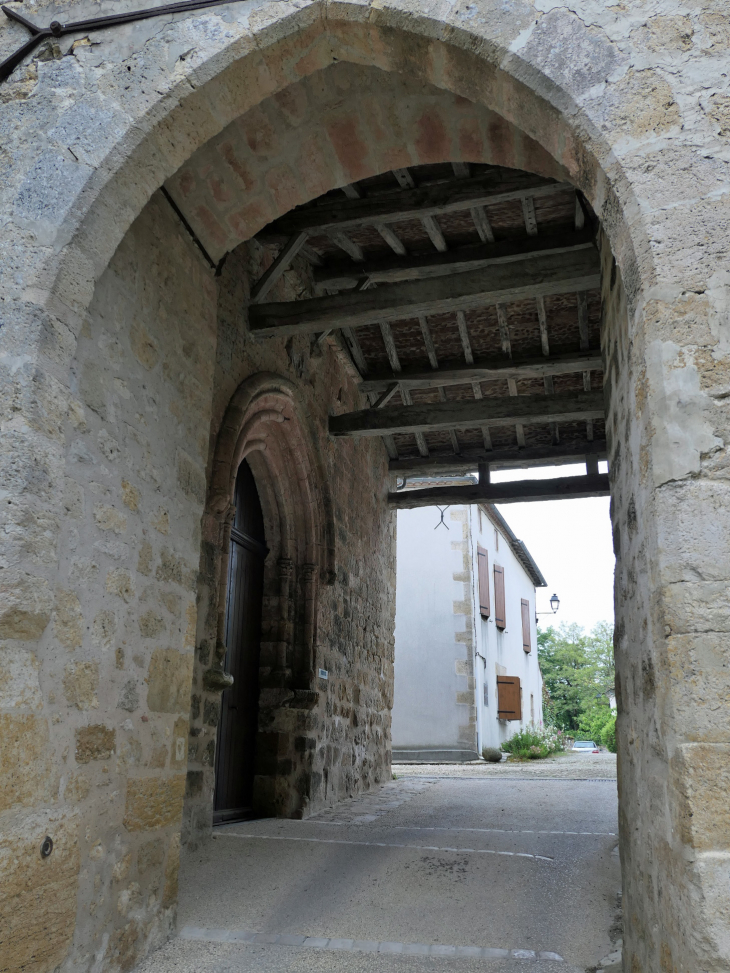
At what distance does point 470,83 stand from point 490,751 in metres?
12.5

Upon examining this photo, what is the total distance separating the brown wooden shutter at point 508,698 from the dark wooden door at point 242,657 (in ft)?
39.2

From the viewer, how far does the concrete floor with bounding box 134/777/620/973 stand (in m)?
2.47

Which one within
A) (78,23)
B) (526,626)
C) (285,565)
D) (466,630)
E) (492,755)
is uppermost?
(78,23)

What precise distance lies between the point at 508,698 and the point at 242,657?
1257 cm

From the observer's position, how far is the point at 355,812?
5.42 meters

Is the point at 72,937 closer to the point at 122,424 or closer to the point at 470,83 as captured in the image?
the point at 122,424

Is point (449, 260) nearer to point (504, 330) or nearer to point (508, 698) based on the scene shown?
point (504, 330)

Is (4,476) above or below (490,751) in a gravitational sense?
above

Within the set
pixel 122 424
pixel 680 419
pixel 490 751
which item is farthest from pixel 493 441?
pixel 490 751

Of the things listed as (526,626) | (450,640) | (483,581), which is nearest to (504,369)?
(450,640)

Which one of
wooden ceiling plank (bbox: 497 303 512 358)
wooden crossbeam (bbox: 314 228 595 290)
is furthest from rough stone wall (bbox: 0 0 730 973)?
wooden ceiling plank (bbox: 497 303 512 358)

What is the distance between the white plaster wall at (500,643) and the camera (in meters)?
14.7

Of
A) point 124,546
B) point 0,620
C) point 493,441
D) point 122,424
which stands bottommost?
point 0,620

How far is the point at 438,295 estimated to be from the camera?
4496 mm
